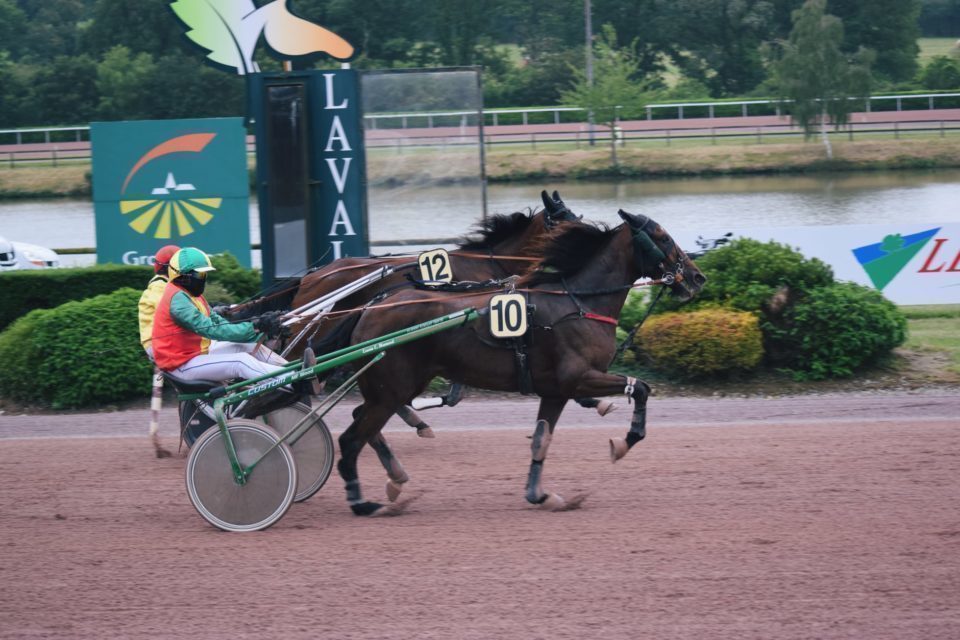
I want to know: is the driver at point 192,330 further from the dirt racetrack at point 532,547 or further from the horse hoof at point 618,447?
the horse hoof at point 618,447

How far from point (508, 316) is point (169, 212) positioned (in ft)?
28.0

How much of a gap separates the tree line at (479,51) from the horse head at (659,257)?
3116cm

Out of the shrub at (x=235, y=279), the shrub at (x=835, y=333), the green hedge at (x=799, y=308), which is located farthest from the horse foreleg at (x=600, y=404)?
the shrub at (x=235, y=279)

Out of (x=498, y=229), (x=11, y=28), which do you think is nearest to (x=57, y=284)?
(x=498, y=229)

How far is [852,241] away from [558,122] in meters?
23.7

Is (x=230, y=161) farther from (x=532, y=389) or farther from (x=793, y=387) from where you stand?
(x=532, y=389)

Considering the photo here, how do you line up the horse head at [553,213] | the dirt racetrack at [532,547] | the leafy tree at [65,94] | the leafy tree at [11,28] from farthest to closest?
the leafy tree at [11,28]
the leafy tree at [65,94]
the horse head at [553,213]
the dirt racetrack at [532,547]

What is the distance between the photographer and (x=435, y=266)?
28.6 feet

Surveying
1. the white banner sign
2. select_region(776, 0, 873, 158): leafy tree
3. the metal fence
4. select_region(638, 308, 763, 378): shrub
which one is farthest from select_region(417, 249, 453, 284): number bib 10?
select_region(776, 0, 873, 158): leafy tree

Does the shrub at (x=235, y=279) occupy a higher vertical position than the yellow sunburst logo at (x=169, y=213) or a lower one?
lower

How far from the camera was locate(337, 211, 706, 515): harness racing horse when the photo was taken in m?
6.77

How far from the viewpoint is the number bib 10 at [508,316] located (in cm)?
672

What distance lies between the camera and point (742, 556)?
19.2ft

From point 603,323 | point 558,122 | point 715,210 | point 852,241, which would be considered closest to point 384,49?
point 558,122
